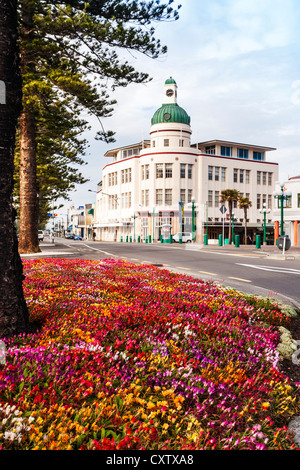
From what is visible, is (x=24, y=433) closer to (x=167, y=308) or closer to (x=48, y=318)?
(x=48, y=318)

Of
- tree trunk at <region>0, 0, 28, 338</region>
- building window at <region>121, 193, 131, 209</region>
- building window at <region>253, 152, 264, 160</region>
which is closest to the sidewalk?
tree trunk at <region>0, 0, 28, 338</region>

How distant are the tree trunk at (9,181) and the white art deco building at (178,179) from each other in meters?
61.2

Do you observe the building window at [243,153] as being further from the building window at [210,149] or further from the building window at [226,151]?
the building window at [210,149]

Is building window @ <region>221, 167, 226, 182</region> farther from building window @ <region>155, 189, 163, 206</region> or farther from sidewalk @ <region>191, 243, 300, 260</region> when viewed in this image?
sidewalk @ <region>191, 243, 300, 260</region>

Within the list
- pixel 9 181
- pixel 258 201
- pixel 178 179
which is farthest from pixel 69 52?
pixel 258 201

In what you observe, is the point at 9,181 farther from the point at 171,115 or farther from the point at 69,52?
the point at 171,115

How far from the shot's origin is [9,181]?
3.82 meters

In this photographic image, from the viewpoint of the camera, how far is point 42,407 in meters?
2.50

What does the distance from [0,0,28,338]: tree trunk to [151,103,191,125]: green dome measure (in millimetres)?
70866

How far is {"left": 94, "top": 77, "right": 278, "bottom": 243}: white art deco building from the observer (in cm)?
7050

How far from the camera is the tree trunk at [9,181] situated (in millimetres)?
3656

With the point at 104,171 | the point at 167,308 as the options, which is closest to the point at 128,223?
the point at 104,171
